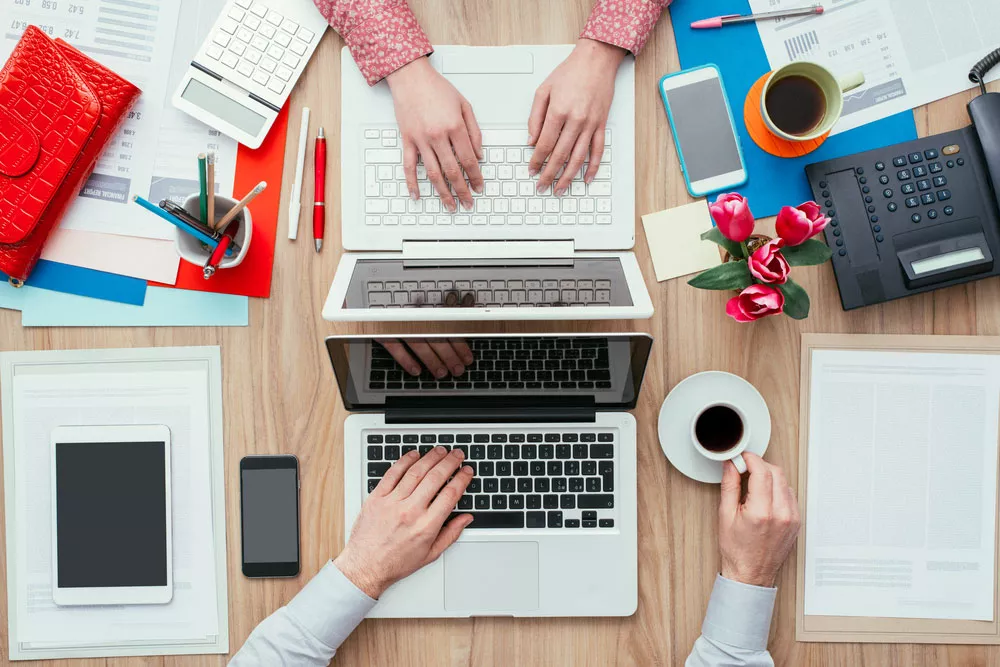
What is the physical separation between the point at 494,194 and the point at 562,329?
226 mm

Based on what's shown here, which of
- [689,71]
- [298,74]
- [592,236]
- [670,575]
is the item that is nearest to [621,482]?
[670,575]

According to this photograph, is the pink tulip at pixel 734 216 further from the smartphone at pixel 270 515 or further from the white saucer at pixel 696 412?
the smartphone at pixel 270 515

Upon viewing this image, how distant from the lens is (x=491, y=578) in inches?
36.9

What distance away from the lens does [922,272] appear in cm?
90

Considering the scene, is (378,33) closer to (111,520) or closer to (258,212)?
(258,212)

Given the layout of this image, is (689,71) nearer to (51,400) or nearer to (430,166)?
(430,166)

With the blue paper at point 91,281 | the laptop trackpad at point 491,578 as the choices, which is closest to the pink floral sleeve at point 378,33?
the blue paper at point 91,281

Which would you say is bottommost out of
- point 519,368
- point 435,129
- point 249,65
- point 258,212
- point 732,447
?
point 732,447

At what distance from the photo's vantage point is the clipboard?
949 mm

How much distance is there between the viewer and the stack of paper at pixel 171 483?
3.14ft

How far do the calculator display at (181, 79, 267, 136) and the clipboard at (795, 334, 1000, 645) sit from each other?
89cm

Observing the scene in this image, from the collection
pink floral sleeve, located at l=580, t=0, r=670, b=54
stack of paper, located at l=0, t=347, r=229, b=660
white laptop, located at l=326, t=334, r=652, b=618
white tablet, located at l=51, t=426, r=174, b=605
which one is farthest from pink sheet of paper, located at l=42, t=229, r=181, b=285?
pink floral sleeve, located at l=580, t=0, r=670, b=54

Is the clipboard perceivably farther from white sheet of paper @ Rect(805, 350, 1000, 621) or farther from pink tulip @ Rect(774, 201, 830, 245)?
pink tulip @ Rect(774, 201, 830, 245)

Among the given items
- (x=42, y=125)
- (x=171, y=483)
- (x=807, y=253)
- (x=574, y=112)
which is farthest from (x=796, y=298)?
(x=42, y=125)
